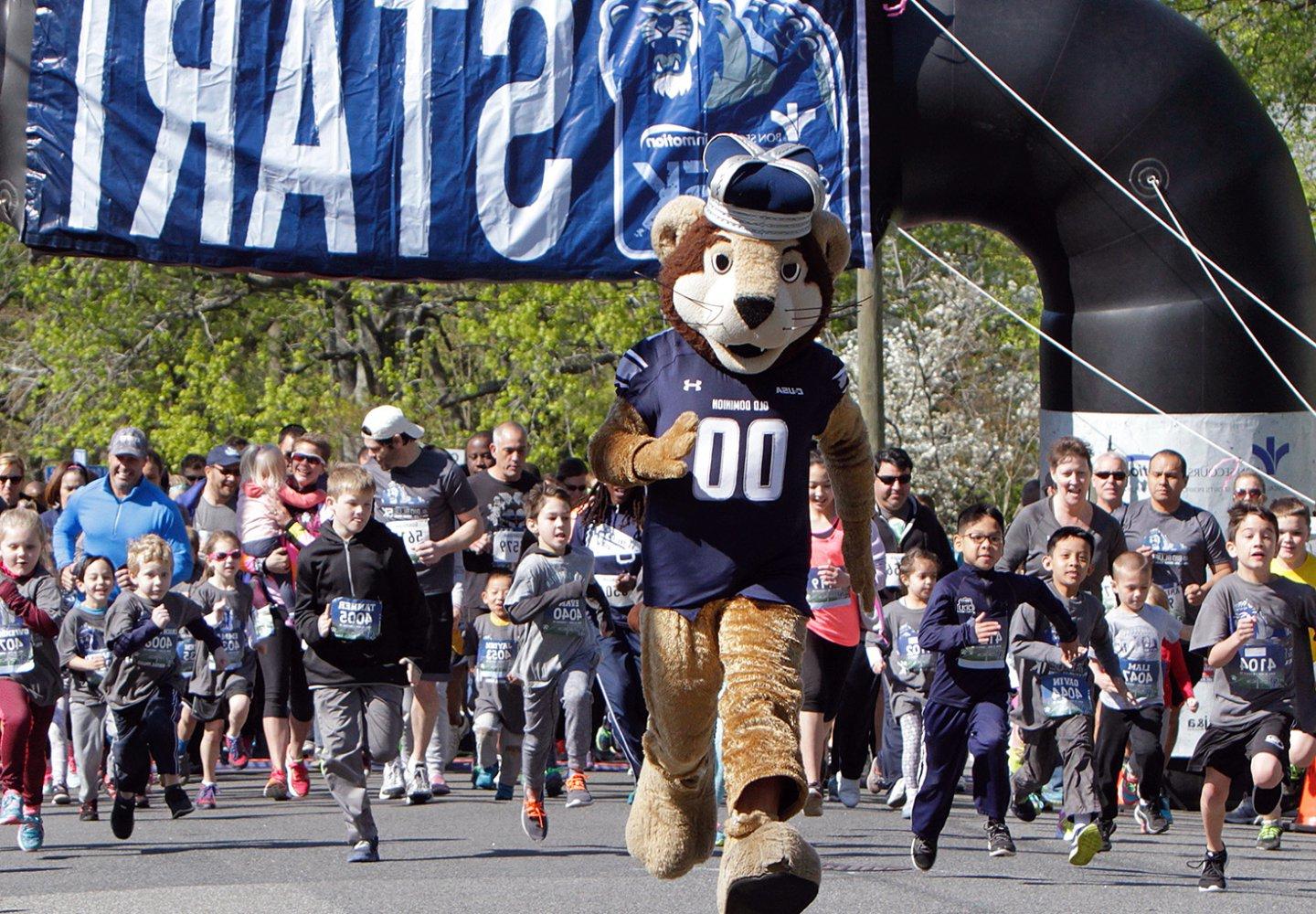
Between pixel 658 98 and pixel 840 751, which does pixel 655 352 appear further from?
pixel 658 98

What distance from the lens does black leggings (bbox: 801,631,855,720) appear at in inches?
373

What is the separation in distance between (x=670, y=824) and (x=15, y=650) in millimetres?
3900

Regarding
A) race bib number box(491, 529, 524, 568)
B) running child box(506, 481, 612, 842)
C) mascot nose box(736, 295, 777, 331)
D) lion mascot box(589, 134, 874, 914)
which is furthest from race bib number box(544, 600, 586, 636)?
mascot nose box(736, 295, 777, 331)

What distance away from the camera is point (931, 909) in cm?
707

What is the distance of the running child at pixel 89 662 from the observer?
904 centimetres

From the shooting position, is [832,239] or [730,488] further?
[832,239]

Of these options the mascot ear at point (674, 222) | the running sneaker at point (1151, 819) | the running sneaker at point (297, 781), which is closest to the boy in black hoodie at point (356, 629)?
the running sneaker at point (297, 781)

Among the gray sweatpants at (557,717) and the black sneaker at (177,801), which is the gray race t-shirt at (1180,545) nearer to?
the gray sweatpants at (557,717)

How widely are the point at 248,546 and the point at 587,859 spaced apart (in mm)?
3276

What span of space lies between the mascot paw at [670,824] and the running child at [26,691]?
364 centimetres

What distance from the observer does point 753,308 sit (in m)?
5.59

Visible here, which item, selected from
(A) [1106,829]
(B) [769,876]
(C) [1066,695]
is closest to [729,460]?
(B) [769,876]

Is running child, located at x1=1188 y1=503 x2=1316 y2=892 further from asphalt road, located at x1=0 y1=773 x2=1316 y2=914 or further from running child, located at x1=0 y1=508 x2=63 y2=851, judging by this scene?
running child, located at x1=0 y1=508 x2=63 y2=851

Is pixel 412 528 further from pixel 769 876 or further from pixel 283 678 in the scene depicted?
pixel 769 876
